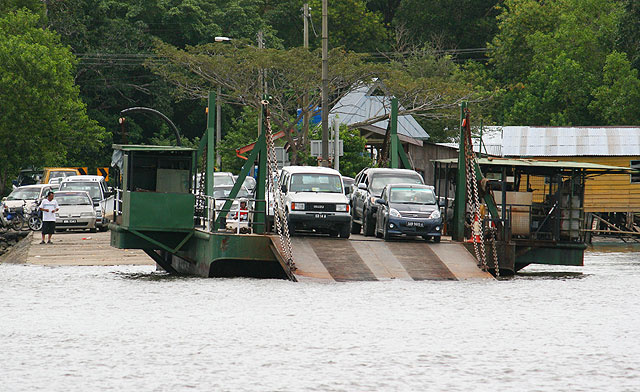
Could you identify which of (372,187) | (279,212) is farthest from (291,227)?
(372,187)

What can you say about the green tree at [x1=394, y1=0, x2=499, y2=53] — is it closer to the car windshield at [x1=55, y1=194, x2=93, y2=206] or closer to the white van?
the car windshield at [x1=55, y1=194, x2=93, y2=206]

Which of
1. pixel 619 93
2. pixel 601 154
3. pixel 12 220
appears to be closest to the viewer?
pixel 12 220

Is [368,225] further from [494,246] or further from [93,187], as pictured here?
→ [93,187]

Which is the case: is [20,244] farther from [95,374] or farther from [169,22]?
[169,22]

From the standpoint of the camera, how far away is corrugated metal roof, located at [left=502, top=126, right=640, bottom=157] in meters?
50.7

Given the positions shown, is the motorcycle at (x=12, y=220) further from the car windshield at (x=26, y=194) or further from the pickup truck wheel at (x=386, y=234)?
the pickup truck wheel at (x=386, y=234)

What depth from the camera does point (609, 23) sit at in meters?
66.6

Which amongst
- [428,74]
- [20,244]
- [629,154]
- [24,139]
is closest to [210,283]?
[20,244]

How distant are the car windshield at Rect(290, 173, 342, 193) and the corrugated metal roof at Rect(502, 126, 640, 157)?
2400 cm

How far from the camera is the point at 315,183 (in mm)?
29062

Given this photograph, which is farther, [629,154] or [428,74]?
[428,74]

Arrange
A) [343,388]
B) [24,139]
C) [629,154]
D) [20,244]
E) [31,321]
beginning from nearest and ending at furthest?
1. [343,388]
2. [31,321]
3. [20,244]
4. [629,154]
5. [24,139]

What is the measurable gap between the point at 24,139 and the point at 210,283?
31.5 m

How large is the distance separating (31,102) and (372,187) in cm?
3056
